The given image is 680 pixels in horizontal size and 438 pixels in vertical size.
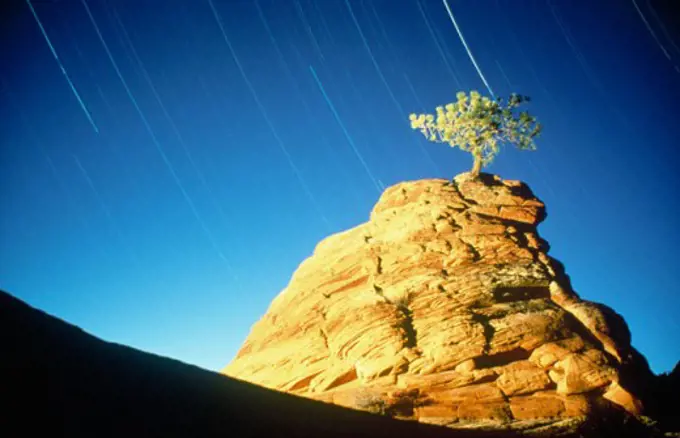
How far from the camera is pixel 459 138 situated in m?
34.8

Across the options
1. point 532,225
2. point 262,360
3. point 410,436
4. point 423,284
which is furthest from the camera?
point 532,225

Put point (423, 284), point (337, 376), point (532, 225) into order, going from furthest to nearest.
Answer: point (532, 225) → point (423, 284) → point (337, 376)

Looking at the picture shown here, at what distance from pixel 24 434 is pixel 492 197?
34.3 metres

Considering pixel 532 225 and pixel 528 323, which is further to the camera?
pixel 532 225

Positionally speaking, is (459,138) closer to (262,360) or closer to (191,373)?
(262,360)

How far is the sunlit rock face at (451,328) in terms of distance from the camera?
19.3 metres

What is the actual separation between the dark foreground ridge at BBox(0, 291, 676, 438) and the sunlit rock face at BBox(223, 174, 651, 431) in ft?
31.0

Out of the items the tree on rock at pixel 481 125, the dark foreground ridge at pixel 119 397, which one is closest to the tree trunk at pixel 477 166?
the tree on rock at pixel 481 125

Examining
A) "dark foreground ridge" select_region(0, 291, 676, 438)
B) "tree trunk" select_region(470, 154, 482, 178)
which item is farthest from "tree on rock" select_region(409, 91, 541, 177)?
"dark foreground ridge" select_region(0, 291, 676, 438)

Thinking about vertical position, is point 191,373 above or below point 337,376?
above

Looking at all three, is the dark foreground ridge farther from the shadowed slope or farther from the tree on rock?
the tree on rock

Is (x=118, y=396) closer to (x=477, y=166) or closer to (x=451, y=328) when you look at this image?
(x=451, y=328)

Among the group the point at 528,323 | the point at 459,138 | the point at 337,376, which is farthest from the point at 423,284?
the point at 459,138

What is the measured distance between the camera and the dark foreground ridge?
6363mm
